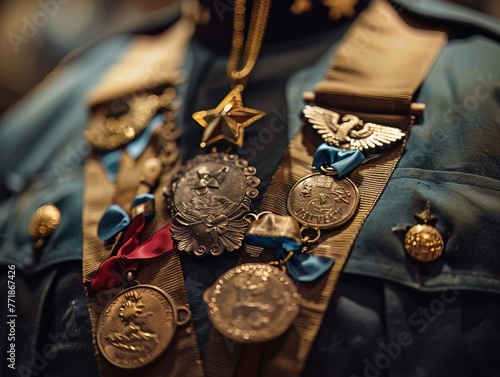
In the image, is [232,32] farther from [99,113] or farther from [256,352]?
[256,352]

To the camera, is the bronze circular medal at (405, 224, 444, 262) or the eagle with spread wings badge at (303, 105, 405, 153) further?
the eagle with spread wings badge at (303, 105, 405, 153)

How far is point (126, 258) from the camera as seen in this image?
31.3 inches

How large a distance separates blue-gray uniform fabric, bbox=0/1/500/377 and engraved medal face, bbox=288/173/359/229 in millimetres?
31

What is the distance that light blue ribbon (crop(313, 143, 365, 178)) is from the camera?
798 mm

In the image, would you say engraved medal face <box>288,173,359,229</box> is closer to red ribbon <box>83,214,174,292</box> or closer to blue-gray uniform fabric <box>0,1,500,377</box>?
blue-gray uniform fabric <box>0,1,500,377</box>

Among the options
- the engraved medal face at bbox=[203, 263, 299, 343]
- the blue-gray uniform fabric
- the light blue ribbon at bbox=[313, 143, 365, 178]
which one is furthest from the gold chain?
the engraved medal face at bbox=[203, 263, 299, 343]

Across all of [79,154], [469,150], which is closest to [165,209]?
[79,154]

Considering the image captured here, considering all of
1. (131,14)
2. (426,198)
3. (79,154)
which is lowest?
(131,14)

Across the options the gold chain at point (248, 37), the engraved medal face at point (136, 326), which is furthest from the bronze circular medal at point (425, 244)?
the gold chain at point (248, 37)

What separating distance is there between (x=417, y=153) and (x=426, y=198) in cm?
8

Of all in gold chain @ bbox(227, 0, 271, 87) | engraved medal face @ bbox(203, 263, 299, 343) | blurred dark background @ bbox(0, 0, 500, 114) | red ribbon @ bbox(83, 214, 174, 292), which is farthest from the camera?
blurred dark background @ bbox(0, 0, 500, 114)

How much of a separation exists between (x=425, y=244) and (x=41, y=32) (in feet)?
4.67

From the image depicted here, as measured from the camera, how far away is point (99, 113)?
109 centimetres

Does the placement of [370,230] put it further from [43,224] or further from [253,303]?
[43,224]
